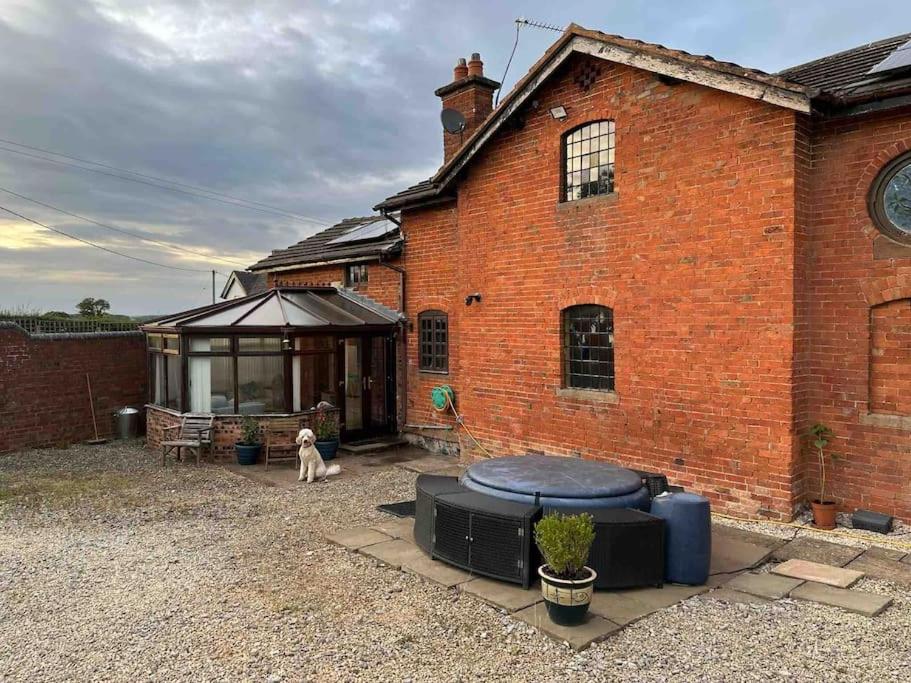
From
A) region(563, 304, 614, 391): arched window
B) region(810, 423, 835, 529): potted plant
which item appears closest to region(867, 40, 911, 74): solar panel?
region(810, 423, 835, 529): potted plant

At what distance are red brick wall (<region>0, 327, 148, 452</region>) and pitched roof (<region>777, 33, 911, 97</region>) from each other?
14.7 meters

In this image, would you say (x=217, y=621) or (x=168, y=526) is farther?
(x=168, y=526)

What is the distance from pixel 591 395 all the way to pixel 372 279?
23.5ft

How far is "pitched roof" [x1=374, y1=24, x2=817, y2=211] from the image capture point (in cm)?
702

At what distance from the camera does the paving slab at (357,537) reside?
22.8 feet

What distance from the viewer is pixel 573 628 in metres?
4.89

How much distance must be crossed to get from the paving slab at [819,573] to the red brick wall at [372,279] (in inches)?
380

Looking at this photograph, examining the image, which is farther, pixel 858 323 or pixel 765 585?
pixel 858 323

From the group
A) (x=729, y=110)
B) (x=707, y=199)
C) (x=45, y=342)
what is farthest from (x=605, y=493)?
(x=45, y=342)

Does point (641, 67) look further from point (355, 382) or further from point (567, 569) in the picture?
point (355, 382)

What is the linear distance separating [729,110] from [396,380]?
8.78 m

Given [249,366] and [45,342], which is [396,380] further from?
[45,342]

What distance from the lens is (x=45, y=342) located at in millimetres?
13367

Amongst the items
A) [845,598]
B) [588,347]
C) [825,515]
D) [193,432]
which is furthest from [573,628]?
[193,432]
